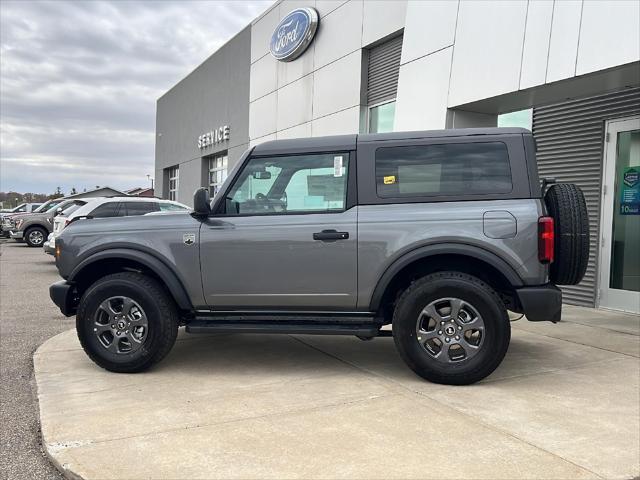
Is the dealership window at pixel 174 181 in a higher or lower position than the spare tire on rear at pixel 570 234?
higher

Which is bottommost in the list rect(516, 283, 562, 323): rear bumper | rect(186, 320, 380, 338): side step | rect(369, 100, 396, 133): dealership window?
rect(186, 320, 380, 338): side step

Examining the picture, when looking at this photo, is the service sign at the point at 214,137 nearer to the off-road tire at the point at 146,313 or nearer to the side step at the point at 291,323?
the off-road tire at the point at 146,313

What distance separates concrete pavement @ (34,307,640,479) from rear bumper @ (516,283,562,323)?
1.96ft

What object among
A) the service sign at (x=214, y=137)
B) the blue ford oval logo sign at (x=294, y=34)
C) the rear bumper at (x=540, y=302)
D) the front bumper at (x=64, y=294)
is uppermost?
the blue ford oval logo sign at (x=294, y=34)

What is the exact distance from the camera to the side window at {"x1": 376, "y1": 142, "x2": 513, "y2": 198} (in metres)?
4.49

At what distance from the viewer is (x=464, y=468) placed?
9.90 feet

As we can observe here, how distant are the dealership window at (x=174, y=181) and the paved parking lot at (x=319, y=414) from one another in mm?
27119

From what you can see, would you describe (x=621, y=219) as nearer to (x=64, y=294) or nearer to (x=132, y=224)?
(x=132, y=224)

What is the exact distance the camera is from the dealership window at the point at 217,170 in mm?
24483

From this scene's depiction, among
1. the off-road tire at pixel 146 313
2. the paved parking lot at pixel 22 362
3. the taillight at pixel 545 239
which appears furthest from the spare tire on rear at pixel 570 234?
the paved parking lot at pixel 22 362

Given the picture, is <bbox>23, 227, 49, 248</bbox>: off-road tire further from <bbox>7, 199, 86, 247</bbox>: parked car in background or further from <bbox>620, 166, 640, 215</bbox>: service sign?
<bbox>620, 166, 640, 215</bbox>: service sign

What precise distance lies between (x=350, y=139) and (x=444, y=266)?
1301 millimetres

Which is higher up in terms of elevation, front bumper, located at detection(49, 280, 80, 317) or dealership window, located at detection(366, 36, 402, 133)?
dealership window, located at detection(366, 36, 402, 133)


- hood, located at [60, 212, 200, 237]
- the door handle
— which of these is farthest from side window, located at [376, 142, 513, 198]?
hood, located at [60, 212, 200, 237]
